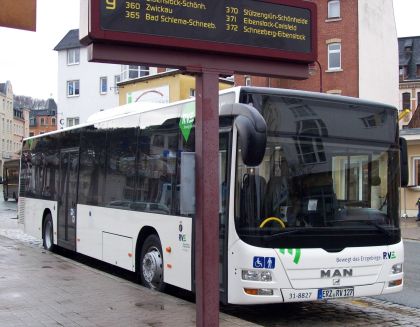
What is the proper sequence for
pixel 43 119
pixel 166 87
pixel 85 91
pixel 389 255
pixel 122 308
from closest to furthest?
1. pixel 122 308
2. pixel 389 255
3. pixel 166 87
4. pixel 85 91
5. pixel 43 119

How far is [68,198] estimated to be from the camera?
12.9 meters

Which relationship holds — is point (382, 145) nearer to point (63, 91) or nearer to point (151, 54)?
point (151, 54)

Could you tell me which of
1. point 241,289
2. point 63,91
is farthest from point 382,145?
point 63,91

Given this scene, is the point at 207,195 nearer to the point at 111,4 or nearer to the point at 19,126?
the point at 111,4

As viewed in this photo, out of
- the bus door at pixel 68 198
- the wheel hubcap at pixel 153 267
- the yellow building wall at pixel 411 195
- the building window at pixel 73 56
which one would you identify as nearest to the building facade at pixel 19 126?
the building window at pixel 73 56

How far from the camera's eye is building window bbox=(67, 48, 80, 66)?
60.8m

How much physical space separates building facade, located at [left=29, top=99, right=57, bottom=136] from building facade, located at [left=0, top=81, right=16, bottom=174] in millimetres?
7982

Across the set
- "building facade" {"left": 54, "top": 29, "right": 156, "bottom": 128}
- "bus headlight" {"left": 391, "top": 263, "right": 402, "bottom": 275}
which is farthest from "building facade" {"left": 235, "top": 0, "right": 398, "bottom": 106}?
"bus headlight" {"left": 391, "top": 263, "right": 402, "bottom": 275}

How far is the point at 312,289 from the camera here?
7008mm

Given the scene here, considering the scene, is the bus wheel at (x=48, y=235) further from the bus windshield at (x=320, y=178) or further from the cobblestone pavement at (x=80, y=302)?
the bus windshield at (x=320, y=178)

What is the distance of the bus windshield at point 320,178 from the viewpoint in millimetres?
6941

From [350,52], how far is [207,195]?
114 feet

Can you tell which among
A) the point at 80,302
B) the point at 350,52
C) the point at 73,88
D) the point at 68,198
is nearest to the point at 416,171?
the point at 350,52

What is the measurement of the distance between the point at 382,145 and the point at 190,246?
9.23 ft
